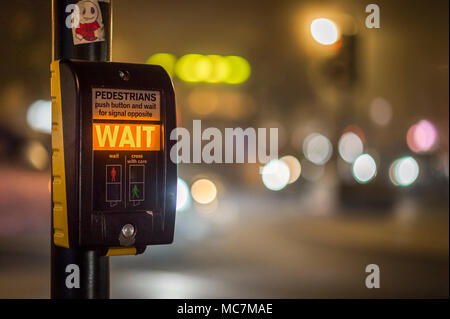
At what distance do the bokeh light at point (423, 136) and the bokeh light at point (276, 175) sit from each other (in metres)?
8.76

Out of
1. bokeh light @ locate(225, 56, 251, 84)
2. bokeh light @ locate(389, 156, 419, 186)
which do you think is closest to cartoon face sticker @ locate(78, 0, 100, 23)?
bokeh light @ locate(225, 56, 251, 84)

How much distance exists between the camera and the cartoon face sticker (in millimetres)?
3840

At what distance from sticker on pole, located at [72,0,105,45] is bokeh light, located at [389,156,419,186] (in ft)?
120

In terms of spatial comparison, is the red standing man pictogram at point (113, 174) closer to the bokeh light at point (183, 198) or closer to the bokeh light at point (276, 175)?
the bokeh light at point (183, 198)

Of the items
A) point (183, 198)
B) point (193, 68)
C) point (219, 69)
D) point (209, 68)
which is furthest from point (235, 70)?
point (183, 198)

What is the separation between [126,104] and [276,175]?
38.7 meters

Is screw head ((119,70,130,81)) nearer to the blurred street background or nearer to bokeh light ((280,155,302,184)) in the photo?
the blurred street background

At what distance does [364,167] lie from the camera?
32.1m

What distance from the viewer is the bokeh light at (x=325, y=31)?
2009 centimetres

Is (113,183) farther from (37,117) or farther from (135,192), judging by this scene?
(37,117)

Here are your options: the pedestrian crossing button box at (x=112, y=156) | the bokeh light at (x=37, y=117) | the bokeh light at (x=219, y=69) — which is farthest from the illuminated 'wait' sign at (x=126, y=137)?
the bokeh light at (x=219, y=69)

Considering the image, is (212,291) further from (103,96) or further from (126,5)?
(103,96)

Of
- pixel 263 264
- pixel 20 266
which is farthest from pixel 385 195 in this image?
pixel 20 266
